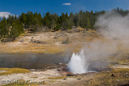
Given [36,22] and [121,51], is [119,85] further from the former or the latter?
[36,22]

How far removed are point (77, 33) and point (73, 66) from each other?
4774 cm

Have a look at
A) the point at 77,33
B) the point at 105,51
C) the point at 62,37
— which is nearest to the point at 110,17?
the point at 105,51

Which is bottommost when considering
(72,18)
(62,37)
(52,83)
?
(52,83)

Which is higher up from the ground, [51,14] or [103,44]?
[51,14]

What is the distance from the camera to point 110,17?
19.4m

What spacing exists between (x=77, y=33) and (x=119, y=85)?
56.7m

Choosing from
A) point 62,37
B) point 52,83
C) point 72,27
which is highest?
point 72,27

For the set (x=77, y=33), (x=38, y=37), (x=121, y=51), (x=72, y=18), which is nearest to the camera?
(x=121, y=51)

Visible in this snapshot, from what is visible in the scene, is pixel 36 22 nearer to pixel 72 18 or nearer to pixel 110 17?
pixel 72 18

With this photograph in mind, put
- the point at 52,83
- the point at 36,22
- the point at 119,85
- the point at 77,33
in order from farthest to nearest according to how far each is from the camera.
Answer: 1. the point at 36,22
2. the point at 77,33
3. the point at 52,83
4. the point at 119,85

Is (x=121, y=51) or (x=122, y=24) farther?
(x=121, y=51)

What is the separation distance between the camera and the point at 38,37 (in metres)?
62.1

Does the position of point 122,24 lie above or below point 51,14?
below

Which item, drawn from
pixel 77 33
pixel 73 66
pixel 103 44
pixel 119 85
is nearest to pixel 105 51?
Answer: pixel 103 44
